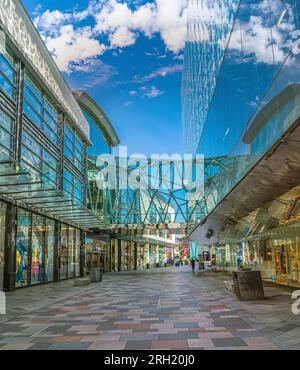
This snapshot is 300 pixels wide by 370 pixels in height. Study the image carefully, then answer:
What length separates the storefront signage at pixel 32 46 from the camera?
17219mm

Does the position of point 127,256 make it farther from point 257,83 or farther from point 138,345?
point 138,345

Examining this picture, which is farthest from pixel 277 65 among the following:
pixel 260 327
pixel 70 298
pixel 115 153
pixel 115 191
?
pixel 115 153

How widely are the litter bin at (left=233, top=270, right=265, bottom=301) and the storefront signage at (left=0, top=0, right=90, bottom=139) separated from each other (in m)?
13.3

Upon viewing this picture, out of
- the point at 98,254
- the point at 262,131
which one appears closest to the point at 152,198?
the point at 98,254

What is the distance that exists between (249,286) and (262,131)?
18.1ft

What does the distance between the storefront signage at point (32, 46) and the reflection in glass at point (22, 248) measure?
771cm

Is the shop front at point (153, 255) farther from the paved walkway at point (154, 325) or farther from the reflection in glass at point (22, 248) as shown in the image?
the paved walkway at point (154, 325)

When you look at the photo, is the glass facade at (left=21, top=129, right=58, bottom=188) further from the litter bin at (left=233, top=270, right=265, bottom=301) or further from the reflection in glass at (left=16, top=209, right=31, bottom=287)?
the litter bin at (left=233, top=270, right=265, bottom=301)

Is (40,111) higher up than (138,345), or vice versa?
(40,111)

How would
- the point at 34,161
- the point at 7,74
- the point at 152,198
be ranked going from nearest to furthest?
1. the point at 7,74
2. the point at 34,161
3. the point at 152,198

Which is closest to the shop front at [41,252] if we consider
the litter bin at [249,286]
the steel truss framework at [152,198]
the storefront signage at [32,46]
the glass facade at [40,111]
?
the glass facade at [40,111]

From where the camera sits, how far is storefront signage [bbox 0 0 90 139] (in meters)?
17.2

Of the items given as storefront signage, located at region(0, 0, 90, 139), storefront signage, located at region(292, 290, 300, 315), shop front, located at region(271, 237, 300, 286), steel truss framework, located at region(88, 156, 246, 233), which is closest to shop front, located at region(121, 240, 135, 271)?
steel truss framework, located at region(88, 156, 246, 233)

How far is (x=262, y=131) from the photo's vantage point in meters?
11.0
